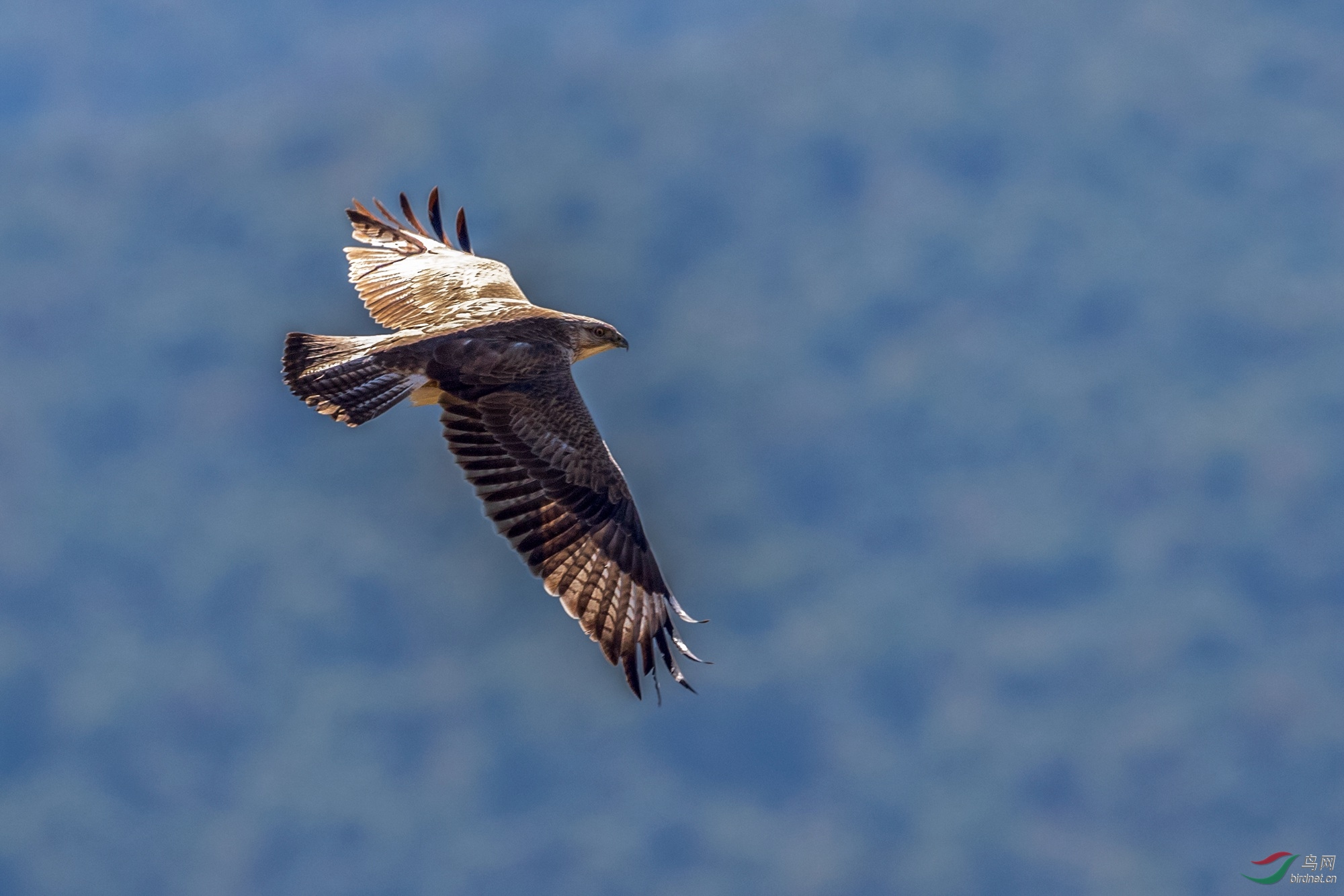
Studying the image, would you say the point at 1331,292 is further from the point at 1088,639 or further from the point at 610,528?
the point at 610,528

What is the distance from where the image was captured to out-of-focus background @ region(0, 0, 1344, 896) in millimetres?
101625

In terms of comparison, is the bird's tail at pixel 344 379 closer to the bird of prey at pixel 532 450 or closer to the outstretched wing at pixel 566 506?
the bird of prey at pixel 532 450

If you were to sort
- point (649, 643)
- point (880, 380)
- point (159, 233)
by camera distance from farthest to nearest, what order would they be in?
point (159, 233) < point (880, 380) < point (649, 643)

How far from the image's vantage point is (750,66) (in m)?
184

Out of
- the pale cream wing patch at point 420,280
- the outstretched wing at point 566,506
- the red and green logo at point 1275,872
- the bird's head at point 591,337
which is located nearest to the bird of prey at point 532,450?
the outstretched wing at point 566,506

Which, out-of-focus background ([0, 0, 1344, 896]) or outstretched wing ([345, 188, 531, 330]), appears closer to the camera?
outstretched wing ([345, 188, 531, 330])

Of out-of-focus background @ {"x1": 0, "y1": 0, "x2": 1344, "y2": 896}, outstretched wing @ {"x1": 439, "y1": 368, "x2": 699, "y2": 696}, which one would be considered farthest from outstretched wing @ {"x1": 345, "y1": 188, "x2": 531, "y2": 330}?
out-of-focus background @ {"x1": 0, "y1": 0, "x2": 1344, "y2": 896}

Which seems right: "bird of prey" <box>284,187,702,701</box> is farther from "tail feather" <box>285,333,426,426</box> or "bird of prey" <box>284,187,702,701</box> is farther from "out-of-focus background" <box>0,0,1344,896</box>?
"out-of-focus background" <box>0,0,1344,896</box>

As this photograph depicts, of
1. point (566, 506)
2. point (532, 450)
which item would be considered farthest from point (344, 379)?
point (566, 506)

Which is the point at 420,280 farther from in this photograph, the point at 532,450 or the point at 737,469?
the point at 737,469

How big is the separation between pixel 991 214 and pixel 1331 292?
2989cm

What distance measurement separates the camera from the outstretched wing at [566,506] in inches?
488

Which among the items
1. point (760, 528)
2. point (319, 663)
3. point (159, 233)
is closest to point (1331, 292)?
point (760, 528)

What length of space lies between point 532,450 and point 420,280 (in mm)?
2912
